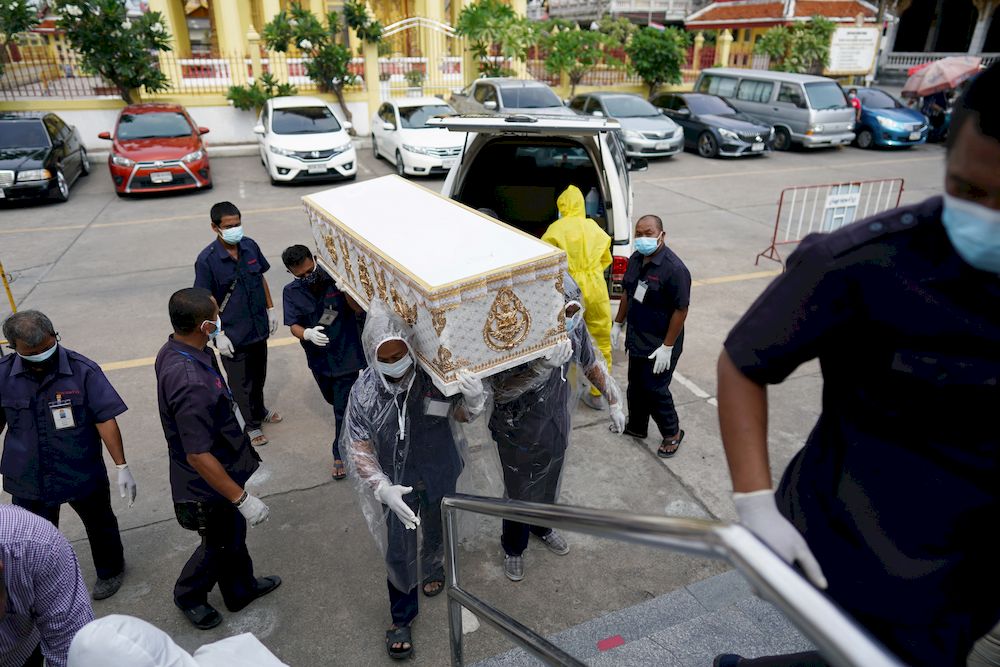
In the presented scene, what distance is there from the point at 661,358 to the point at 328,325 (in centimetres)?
227

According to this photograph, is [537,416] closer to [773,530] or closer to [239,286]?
[773,530]

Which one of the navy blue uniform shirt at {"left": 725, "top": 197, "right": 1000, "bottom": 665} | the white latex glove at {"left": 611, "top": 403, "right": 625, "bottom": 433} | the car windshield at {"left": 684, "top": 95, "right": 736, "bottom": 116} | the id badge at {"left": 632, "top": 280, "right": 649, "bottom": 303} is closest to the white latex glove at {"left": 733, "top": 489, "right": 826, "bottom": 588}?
the navy blue uniform shirt at {"left": 725, "top": 197, "right": 1000, "bottom": 665}

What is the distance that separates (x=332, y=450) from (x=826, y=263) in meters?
4.05

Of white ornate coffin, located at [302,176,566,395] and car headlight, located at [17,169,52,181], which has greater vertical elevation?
white ornate coffin, located at [302,176,566,395]

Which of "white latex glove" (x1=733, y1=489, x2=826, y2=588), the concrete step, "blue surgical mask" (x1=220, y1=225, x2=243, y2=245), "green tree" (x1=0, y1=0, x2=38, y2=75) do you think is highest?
"green tree" (x1=0, y1=0, x2=38, y2=75)

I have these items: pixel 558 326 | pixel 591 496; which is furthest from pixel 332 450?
pixel 558 326

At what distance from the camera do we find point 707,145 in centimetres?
1608

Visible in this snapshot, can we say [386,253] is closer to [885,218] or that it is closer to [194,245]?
[885,218]

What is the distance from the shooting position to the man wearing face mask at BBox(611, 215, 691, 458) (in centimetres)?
431

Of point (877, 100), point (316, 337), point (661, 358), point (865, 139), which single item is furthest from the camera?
point (877, 100)

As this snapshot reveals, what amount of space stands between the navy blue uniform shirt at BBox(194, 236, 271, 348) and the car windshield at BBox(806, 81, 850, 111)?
1568 centimetres

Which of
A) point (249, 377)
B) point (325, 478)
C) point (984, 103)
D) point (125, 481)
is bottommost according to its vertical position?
point (325, 478)

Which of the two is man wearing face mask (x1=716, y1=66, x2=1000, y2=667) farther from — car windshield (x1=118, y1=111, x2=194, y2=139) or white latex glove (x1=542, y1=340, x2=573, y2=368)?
car windshield (x1=118, y1=111, x2=194, y2=139)

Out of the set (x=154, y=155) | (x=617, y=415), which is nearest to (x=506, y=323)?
(x=617, y=415)
